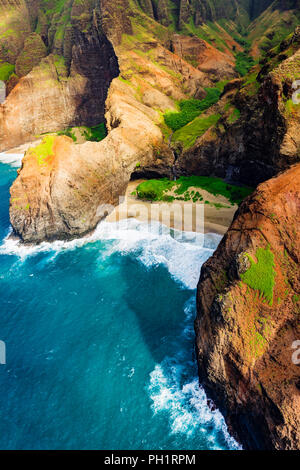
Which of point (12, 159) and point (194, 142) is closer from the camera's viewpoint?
point (194, 142)

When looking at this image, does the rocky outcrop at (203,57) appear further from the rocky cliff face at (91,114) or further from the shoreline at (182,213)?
the shoreline at (182,213)

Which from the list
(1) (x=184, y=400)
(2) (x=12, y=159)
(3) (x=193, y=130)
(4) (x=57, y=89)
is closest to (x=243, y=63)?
(4) (x=57, y=89)

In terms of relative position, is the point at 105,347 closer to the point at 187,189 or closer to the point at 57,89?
the point at 187,189

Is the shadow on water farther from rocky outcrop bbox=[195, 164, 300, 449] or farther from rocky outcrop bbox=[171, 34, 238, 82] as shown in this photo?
rocky outcrop bbox=[171, 34, 238, 82]

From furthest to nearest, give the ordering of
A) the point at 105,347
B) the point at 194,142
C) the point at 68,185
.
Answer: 1. the point at 194,142
2. the point at 68,185
3. the point at 105,347

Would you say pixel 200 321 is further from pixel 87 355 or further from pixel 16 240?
pixel 16 240
